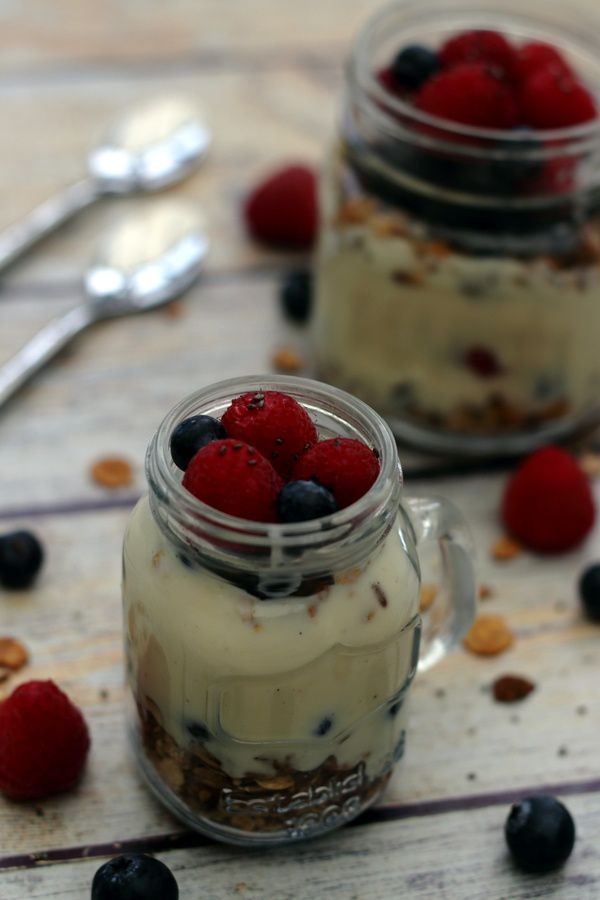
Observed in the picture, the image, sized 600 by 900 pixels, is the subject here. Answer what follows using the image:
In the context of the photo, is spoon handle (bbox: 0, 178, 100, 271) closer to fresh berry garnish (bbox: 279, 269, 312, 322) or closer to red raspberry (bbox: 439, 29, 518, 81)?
fresh berry garnish (bbox: 279, 269, 312, 322)

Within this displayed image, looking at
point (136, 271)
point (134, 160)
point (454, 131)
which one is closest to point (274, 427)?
point (454, 131)

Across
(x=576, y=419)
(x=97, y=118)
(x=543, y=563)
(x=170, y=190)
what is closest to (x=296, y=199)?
(x=170, y=190)

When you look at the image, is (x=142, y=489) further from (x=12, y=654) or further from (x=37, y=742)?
(x=37, y=742)

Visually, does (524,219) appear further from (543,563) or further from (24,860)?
(24,860)

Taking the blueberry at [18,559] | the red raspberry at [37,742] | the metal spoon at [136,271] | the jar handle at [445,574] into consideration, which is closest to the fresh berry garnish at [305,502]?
the jar handle at [445,574]

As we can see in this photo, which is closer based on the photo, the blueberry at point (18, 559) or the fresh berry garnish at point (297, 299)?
the blueberry at point (18, 559)

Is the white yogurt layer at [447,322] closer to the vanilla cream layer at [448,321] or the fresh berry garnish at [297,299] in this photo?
the vanilla cream layer at [448,321]
